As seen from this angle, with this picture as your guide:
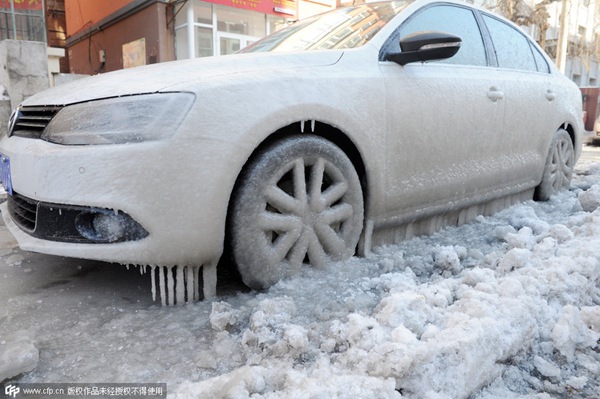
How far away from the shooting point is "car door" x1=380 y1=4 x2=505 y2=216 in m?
2.56

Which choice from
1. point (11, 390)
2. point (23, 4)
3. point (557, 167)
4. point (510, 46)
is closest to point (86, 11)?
point (23, 4)

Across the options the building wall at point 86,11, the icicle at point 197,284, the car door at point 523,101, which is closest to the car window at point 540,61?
the car door at point 523,101

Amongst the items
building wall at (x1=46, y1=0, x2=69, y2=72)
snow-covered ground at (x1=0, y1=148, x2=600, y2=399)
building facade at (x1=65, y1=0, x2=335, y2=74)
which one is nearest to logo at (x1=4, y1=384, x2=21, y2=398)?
snow-covered ground at (x1=0, y1=148, x2=600, y2=399)

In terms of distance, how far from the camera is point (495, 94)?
10.5 feet

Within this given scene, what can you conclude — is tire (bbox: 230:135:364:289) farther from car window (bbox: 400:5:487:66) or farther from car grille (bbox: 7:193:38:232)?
car window (bbox: 400:5:487:66)

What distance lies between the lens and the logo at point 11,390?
4.68 feet

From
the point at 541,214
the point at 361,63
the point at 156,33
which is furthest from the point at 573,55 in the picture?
the point at 361,63

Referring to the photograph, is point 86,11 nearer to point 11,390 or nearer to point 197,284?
point 197,284

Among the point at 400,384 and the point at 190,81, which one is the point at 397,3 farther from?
the point at 400,384

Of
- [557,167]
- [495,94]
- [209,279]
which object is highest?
[495,94]

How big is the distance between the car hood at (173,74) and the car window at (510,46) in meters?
1.69

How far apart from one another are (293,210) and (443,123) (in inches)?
47.0

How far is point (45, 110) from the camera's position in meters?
2.14

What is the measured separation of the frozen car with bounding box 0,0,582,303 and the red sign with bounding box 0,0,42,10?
23.7 ft
